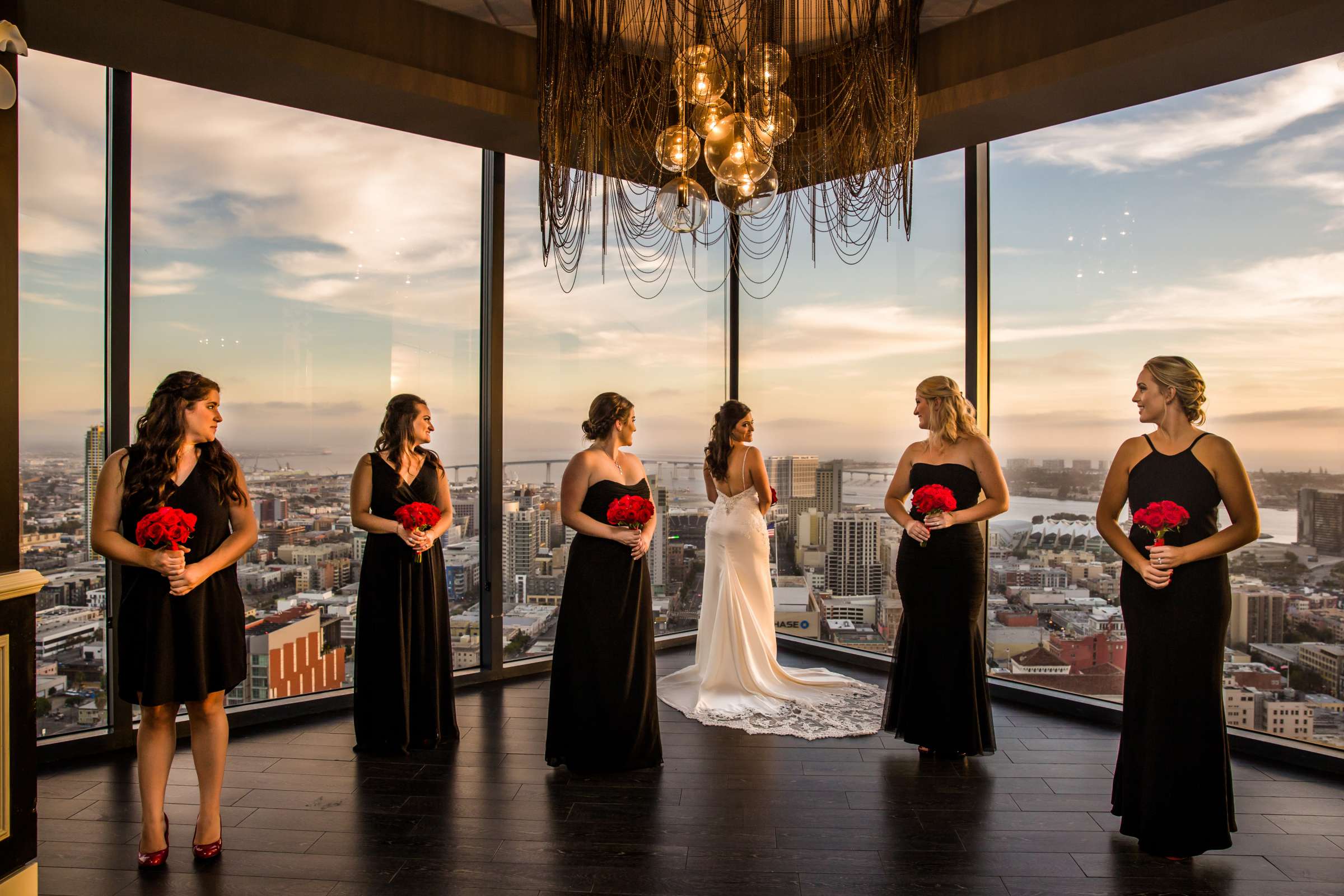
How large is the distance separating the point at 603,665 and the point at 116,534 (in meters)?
2.05

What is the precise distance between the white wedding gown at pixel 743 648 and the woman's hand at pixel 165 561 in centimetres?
290

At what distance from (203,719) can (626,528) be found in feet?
6.22

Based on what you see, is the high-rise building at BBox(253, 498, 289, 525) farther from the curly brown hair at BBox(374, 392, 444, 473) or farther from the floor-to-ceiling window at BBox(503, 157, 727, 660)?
the floor-to-ceiling window at BBox(503, 157, 727, 660)

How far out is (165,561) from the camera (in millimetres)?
3004

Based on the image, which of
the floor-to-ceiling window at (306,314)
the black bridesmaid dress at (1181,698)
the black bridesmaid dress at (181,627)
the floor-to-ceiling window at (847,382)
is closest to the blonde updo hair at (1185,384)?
the black bridesmaid dress at (1181,698)

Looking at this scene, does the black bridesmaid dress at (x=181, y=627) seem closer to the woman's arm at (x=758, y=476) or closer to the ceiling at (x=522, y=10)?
the ceiling at (x=522, y=10)

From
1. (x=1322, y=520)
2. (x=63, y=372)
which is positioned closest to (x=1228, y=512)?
(x=1322, y=520)

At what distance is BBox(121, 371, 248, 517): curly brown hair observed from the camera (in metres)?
3.11

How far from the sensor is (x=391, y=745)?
169 inches

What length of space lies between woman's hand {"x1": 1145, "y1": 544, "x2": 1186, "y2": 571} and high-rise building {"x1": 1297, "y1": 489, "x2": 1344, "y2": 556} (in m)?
1.55

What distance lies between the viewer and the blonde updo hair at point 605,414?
13.9 feet

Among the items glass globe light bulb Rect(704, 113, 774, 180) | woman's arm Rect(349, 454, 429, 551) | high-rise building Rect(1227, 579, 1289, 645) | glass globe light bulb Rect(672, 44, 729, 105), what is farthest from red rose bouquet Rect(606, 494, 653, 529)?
high-rise building Rect(1227, 579, 1289, 645)

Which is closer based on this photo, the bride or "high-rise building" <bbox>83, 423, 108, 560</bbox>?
"high-rise building" <bbox>83, 423, 108, 560</bbox>

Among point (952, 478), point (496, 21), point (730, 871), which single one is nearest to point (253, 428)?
point (496, 21)
